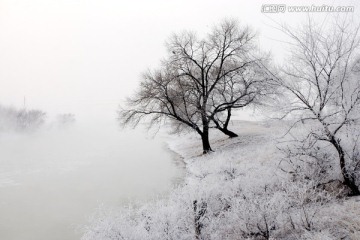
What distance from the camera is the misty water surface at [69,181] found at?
14250 mm

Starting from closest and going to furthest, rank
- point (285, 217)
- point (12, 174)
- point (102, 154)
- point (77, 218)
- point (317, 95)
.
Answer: point (285, 217) < point (317, 95) < point (77, 218) < point (12, 174) < point (102, 154)

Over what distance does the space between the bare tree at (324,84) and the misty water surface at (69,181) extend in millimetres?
8925

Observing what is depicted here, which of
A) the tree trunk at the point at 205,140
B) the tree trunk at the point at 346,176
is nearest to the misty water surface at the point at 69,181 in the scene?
the tree trunk at the point at 205,140

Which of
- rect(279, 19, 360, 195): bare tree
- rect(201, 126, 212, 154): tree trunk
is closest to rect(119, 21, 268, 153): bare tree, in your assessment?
rect(201, 126, 212, 154): tree trunk

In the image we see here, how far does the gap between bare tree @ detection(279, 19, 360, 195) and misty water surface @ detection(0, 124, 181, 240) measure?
8925mm

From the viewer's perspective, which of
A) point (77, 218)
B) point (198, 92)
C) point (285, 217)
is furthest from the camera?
point (198, 92)

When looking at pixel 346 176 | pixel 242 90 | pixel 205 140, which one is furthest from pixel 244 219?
pixel 242 90

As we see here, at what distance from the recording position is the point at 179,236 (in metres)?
9.16

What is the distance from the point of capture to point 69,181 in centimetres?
2141

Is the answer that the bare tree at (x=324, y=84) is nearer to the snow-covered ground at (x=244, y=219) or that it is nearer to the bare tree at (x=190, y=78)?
the snow-covered ground at (x=244, y=219)

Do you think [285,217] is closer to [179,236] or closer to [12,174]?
[179,236]

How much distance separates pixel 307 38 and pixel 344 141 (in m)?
3.90

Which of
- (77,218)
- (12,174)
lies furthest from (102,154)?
(77,218)

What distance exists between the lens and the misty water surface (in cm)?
1425
